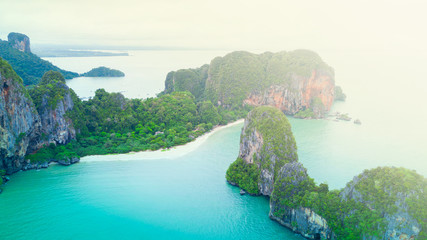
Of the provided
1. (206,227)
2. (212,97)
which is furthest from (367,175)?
(212,97)

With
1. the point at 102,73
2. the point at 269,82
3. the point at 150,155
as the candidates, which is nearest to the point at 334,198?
the point at 150,155

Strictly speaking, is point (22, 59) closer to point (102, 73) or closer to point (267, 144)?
point (102, 73)

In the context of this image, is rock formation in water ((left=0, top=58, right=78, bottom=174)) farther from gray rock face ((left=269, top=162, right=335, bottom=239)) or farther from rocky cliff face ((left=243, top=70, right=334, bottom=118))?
rocky cliff face ((left=243, top=70, right=334, bottom=118))

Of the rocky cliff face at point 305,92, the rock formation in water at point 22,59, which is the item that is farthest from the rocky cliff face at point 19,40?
the rocky cliff face at point 305,92

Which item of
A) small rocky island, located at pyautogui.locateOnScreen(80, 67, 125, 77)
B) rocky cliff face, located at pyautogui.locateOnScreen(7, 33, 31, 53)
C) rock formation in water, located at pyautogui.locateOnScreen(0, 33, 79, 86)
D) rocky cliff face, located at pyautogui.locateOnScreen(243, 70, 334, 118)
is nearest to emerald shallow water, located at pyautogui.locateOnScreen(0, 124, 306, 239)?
rocky cliff face, located at pyautogui.locateOnScreen(243, 70, 334, 118)

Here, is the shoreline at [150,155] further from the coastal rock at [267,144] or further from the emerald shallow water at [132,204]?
the coastal rock at [267,144]
